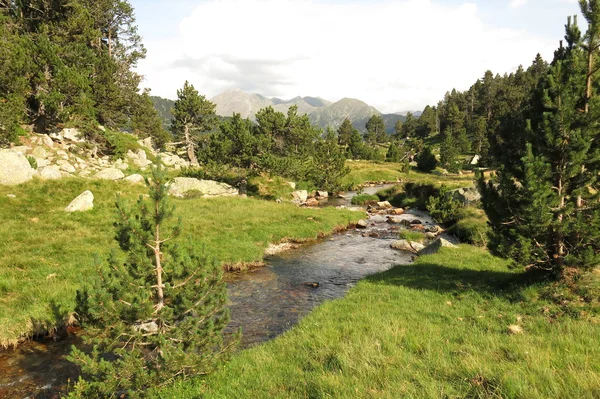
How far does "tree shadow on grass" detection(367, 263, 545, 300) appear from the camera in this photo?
14.0 meters

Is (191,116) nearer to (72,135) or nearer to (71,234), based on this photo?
(72,135)

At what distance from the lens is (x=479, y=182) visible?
550 inches

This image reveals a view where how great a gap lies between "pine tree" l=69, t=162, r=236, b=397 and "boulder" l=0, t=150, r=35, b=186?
26.1 metres

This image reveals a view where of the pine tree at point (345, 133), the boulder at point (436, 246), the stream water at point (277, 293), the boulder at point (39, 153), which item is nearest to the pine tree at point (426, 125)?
the pine tree at point (345, 133)

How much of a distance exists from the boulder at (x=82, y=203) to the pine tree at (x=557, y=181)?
93.2 feet

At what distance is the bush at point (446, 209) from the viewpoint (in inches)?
1495

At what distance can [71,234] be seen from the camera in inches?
870

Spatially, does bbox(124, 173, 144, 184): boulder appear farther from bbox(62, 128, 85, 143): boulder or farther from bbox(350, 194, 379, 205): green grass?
bbox(350, 194, 379, 205): green grass

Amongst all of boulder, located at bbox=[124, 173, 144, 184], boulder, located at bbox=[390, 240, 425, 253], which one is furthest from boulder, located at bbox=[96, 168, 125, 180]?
boulder, located at bbox=[390, 240, 425, 253]

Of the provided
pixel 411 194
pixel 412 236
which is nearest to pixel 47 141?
pixel 412 236

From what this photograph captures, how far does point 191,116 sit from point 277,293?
148 ft

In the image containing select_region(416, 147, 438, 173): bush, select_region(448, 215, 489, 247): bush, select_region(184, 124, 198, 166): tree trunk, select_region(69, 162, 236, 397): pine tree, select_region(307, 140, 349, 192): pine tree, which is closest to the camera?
select_region(69, 162, 236, 397): pine tree

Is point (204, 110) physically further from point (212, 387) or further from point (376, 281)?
point (212, 387)

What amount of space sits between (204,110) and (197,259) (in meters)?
50.8
